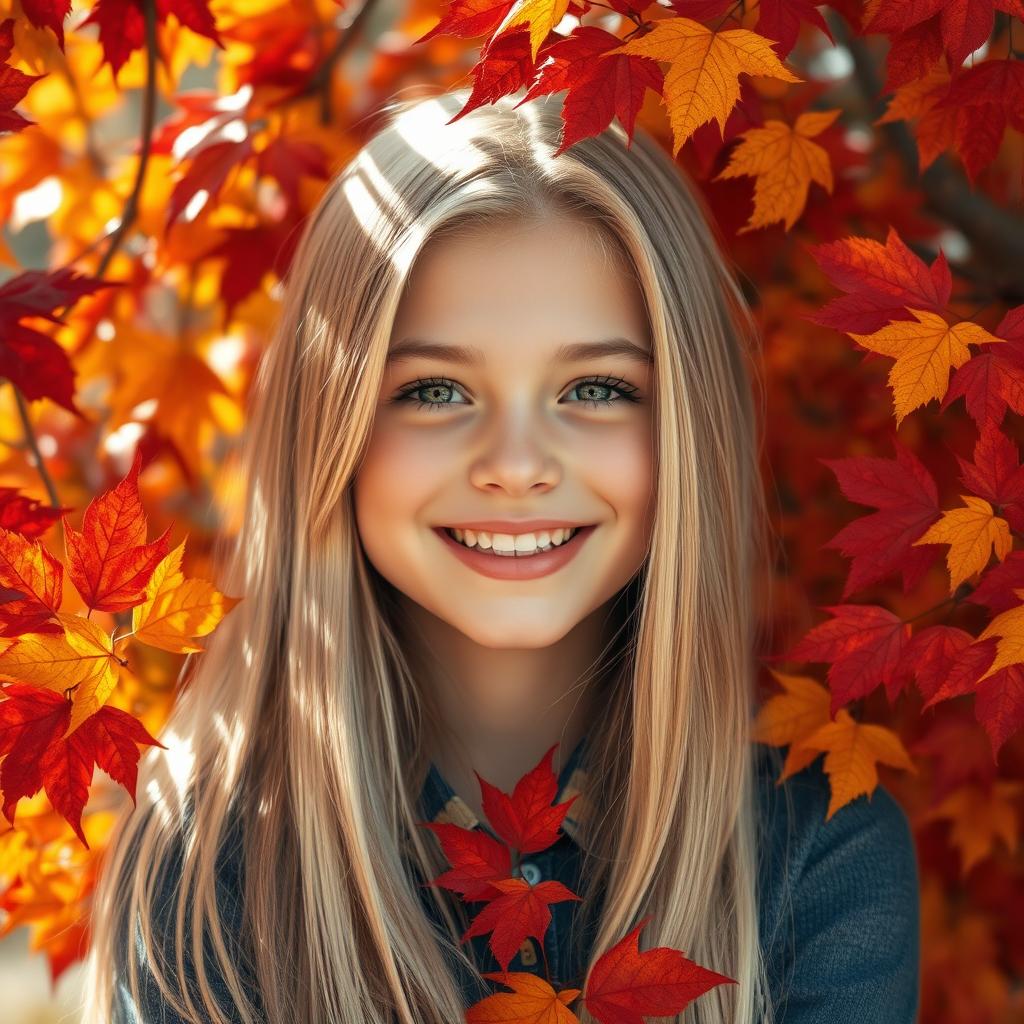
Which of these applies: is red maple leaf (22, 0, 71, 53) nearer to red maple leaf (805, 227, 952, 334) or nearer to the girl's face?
the girl's face

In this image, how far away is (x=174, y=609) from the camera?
4.30ft

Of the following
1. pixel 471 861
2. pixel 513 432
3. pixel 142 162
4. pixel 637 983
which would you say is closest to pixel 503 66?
pixel 513 432

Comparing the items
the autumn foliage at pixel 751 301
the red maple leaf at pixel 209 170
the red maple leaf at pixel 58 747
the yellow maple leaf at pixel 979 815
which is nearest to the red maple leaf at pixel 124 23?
the autumn foliage at pixel 751 301

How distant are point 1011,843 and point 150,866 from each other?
1285mm

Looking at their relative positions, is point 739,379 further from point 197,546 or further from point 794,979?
point 197,546

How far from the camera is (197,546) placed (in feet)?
8.21

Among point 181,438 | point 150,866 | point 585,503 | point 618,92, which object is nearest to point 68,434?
point 181,438

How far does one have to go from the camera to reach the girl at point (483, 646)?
5.16ft

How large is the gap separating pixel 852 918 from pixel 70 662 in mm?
1009

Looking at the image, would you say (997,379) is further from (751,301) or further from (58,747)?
(751,301)

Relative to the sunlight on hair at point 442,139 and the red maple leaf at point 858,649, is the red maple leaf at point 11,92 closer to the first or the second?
the sunlight on hair at point 442,139

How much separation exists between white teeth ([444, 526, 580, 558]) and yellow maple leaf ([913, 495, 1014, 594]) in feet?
1.53

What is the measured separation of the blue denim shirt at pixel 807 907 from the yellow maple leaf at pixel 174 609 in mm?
476

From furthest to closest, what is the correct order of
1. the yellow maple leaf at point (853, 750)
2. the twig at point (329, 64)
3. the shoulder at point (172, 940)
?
the twig at point (329, 64)
the yellow maple leaf at point (853, 750)
the shoulder at point (172, 940)
